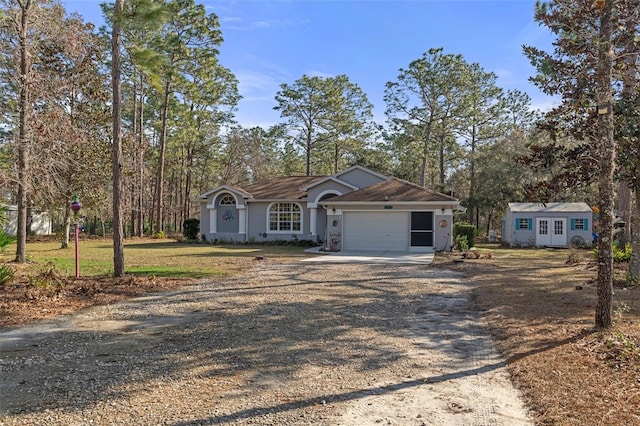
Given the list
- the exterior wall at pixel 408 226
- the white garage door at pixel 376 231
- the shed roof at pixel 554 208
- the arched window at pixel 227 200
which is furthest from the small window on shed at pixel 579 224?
the arched window at pixel 227 200

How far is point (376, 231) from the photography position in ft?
71.5

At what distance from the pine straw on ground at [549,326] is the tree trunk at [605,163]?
20.5 inches

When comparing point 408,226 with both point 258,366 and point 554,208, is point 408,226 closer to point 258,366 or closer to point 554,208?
point 554,208

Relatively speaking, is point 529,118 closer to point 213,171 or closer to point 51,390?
point 213,171

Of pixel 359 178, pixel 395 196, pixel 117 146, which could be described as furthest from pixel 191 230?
pixel 117 146

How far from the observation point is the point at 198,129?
131ft

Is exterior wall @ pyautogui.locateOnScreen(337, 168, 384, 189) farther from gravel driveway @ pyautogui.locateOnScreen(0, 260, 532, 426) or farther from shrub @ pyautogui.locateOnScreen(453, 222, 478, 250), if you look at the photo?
gravel driveway @ pyautogui.locateOnScreen(0, 260, 532, 426)

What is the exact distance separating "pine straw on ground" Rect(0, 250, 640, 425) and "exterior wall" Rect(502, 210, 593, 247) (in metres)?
15.9

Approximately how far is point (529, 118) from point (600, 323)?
37439 millimetres

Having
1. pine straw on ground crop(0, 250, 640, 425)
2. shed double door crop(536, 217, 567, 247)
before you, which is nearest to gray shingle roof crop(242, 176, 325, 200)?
shed double door crop(536, 217, 567, 247)

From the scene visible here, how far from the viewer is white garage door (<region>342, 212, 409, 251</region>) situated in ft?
70.4

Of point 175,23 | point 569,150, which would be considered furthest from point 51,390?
point 175,23

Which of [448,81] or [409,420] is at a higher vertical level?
[448,81]

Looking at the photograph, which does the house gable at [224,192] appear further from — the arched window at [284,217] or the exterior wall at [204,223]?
the arched window at [284,217]
